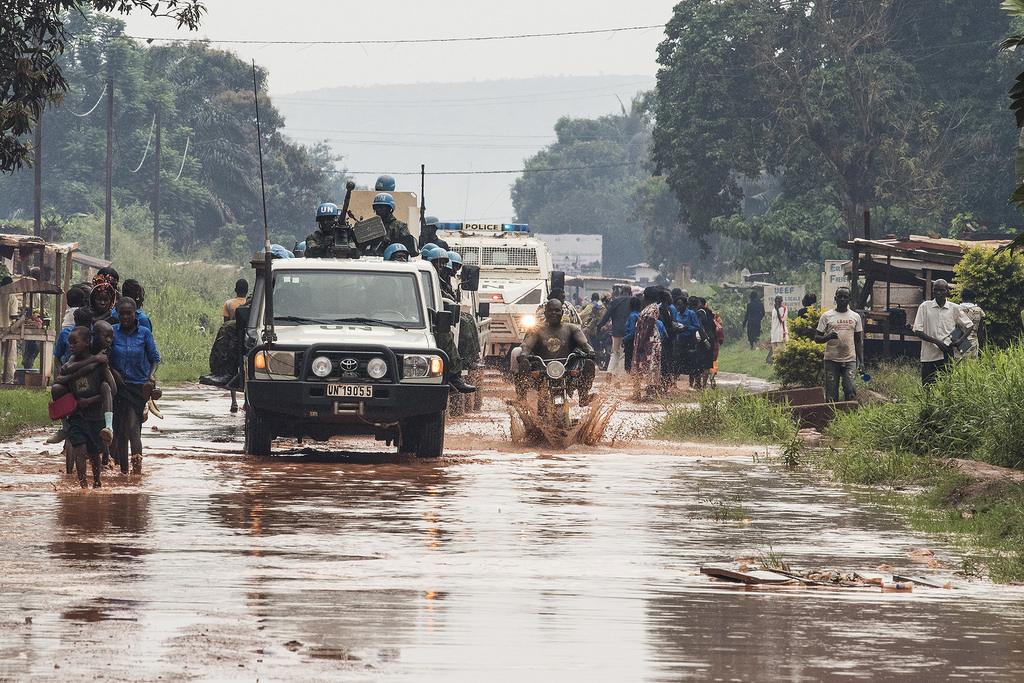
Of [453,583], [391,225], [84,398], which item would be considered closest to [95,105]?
[391,225]

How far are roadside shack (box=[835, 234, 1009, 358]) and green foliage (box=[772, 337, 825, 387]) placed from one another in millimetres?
3616

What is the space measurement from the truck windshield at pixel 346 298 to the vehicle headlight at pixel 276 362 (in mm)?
945

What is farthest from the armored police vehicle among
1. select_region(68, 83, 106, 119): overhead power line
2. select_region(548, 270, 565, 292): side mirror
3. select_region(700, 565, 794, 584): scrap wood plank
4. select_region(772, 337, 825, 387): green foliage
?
select_region(68, 83, 106, 119): overhead power line

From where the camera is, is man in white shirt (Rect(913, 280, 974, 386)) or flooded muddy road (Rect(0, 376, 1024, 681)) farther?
man in white shirt (Rect(913, 280, 974, 386))

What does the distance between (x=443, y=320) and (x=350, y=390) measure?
1254 millimetres

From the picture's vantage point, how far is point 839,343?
78.1ft

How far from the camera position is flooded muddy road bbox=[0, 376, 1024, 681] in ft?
26.0

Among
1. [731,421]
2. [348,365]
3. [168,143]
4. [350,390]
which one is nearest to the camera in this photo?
[350,390]

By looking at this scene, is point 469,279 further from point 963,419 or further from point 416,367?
point 963,419

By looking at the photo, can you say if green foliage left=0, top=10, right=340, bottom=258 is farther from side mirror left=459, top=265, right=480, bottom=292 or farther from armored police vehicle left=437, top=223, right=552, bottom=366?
side mirror left=459, top=265, right=480, bottom=292

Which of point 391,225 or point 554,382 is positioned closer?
point 554,382

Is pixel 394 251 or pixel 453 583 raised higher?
pixel 394 251

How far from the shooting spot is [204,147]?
92.0 m

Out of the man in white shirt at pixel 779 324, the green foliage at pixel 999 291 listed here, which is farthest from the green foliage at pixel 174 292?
the green foliage at pixel 999 291
